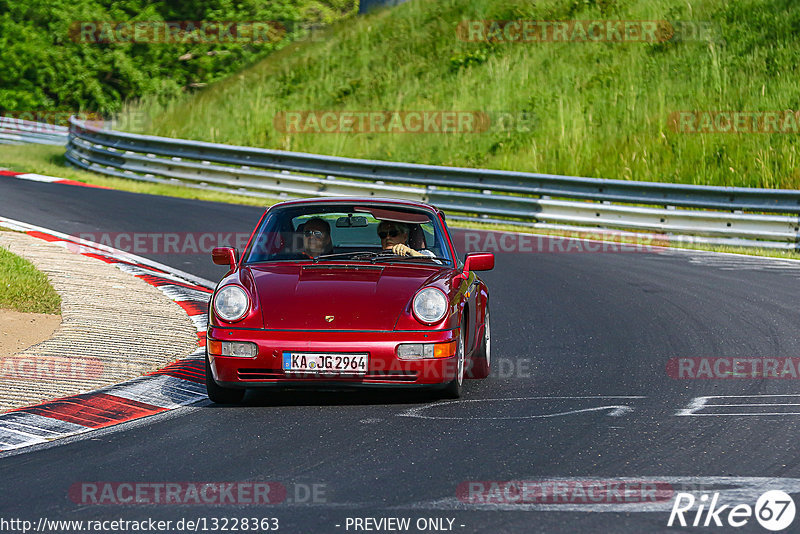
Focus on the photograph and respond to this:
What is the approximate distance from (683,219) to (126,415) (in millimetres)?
12735

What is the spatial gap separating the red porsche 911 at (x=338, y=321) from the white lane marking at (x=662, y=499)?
1.82 meters

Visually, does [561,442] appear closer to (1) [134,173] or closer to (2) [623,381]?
(2) [623,381]

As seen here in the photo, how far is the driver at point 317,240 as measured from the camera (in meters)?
8.22

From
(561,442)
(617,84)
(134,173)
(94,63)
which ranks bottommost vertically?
(561,442)

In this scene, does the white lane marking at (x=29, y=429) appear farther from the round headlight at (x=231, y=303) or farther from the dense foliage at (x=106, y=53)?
the dense foliage at (x=106, y=53)

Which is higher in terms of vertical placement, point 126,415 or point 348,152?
point 348,152

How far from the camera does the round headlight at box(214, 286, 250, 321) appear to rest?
7.25m

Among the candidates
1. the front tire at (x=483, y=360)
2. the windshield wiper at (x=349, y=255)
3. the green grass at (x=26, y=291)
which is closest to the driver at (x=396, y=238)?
the windshield wiper at (x=349, y=255)

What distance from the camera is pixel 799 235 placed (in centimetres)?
1670

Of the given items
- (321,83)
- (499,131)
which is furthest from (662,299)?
(321,83)

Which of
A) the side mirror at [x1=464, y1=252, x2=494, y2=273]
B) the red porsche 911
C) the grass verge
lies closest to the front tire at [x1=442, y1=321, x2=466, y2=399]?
the red porsche 911

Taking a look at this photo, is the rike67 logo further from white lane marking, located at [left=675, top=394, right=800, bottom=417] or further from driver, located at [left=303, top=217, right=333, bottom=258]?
driver, located at [left=303, top=217, right=333, bottom=258]

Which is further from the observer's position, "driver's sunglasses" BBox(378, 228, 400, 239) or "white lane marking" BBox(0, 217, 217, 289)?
"white lane marking" BBox(0, 217, 217, 289)

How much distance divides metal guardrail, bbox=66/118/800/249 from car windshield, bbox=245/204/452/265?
390 inches
